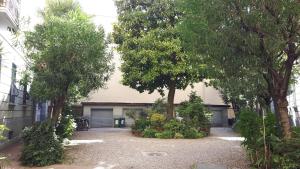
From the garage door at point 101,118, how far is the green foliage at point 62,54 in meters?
19.8

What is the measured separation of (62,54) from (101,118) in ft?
71.3

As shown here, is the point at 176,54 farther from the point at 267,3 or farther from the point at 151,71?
the point at 267,3

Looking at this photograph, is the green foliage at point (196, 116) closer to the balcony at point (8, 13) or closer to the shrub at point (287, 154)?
the balcony at point (8, 13)

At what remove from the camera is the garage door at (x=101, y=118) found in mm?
34031

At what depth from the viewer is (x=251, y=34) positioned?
29.0 ft

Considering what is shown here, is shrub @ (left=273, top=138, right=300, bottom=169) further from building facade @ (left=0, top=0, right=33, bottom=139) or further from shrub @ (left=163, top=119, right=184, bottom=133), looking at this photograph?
shrub @ (left=163, top=119, right=184, bottom=133)

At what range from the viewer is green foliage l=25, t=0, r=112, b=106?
42.7 ft

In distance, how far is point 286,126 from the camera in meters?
9.48

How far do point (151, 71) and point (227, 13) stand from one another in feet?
41.5

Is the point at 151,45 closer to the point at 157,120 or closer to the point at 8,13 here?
the point at 157,120

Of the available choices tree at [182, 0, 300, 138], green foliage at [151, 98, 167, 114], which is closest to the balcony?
tree at [182, 0, 300, 138]

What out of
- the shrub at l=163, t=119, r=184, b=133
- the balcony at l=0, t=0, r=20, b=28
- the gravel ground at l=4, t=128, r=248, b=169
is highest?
the balcony at l=0, t=0, r=20, b=28

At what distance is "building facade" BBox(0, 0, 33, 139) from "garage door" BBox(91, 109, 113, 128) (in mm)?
14304

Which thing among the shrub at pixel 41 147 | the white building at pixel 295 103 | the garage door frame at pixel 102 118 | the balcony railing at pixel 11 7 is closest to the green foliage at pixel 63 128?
the shrub at pixel 41 147
